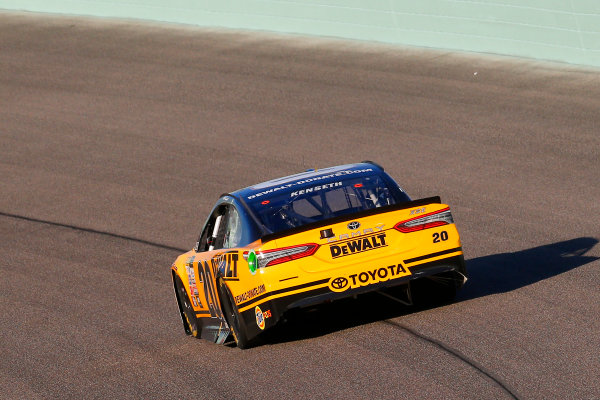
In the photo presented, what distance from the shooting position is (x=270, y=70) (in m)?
24.7

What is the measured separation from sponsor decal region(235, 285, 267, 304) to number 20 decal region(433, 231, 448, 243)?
1.45 m

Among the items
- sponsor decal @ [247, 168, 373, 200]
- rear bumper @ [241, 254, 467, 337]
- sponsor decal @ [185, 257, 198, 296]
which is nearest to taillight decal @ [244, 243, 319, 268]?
rear bumper @ [241, 254, 467, 337]

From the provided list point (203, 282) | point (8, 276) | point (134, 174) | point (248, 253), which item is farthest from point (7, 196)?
point (248, 253)

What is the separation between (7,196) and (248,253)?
11229 millimetres

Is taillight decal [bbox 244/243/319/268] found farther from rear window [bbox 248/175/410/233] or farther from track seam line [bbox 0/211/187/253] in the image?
track seam line [bbox 0/211/187/253]

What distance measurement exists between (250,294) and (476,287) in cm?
261

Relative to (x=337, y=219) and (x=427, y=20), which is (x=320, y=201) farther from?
(x=427, y=20)

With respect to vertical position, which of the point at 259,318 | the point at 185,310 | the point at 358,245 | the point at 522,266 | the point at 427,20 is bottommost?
the point at 522,266

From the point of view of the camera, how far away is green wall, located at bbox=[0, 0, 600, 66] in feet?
69.8

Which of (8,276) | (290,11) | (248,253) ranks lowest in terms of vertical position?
(8,276)

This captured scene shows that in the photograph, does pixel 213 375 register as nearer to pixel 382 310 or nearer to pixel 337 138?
pixel 382 310

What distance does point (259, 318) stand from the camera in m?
8.61

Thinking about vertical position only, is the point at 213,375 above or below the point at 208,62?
below

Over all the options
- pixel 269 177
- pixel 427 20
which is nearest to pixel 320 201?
pixel 269 177
